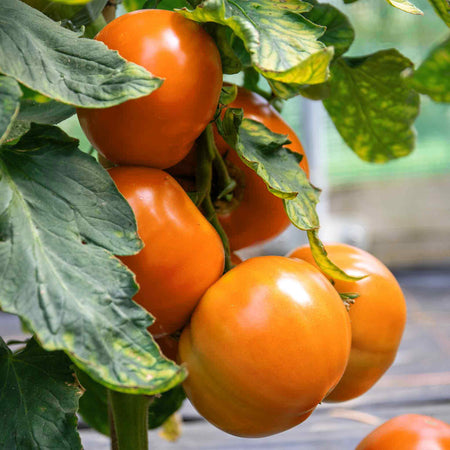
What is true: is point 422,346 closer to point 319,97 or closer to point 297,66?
point 319,97

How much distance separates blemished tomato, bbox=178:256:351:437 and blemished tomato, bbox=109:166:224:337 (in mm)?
13

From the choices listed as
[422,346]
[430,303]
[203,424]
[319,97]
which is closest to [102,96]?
[319,97]

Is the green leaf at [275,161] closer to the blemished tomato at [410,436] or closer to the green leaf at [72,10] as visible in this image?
the green leaf at [72,10]

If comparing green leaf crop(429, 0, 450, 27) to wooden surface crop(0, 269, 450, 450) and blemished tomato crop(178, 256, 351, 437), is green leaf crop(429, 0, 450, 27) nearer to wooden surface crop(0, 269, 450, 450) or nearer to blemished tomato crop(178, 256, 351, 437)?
blemished tomato crop(178, 256, 351, 437)

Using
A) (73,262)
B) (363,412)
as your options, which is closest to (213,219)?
(73,262)

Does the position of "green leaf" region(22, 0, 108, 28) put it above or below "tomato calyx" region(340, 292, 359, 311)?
above

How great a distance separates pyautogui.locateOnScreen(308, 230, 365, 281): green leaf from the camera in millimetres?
328

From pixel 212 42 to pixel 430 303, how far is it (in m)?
1.88

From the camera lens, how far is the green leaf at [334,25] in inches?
16.8

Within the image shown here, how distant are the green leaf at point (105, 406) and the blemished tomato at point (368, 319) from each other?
15 centimetres

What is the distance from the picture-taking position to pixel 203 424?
860mm

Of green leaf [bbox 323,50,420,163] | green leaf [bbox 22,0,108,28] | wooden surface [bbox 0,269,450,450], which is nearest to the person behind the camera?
green leaf [bbox 22,0,108,28]

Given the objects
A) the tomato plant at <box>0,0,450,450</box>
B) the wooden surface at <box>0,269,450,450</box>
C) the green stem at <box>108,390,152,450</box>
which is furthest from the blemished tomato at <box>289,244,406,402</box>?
the wooden surface at <box>0,269,450,450</box>

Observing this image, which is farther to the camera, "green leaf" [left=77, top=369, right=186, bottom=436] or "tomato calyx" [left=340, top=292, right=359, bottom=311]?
"green leaf" [left=77, top=369, right=186, bottom=436]
